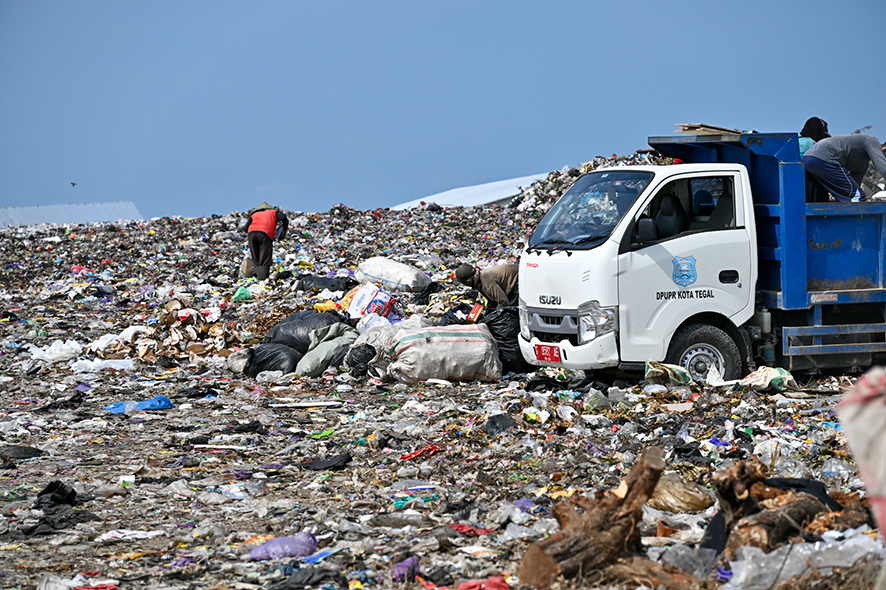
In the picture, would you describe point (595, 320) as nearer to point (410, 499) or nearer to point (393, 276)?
point (410, 499)

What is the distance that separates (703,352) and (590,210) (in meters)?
1.66

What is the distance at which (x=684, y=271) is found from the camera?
24.5ft

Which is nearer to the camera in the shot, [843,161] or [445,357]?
[843,161]

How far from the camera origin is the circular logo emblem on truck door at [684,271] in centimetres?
745

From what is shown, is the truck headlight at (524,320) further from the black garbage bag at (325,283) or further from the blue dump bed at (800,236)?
the black garbage bag at (325,283)

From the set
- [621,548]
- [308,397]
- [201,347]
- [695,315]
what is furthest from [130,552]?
[201,347]

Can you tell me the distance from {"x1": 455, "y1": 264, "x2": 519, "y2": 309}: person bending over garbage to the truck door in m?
2.62

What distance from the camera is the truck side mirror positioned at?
287 inches

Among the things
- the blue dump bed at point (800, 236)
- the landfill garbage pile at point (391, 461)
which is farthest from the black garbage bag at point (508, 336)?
the blue dump bed at point (800, 236)

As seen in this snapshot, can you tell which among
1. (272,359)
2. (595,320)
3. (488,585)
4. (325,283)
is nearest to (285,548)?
(488,585)

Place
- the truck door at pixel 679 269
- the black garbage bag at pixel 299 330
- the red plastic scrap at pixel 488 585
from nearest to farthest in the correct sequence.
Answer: the red plastic scrap at pixel 488 585 → the truck door at pixel 679 269 → the black garbage bag at pixel 299 330

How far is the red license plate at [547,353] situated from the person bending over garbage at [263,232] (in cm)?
818

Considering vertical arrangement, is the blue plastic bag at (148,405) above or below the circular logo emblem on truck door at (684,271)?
below

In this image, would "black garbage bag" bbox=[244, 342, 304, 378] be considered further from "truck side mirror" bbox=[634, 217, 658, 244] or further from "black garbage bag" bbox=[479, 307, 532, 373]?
"truck side mirror" bbox=[634, 217, 658, 244]
